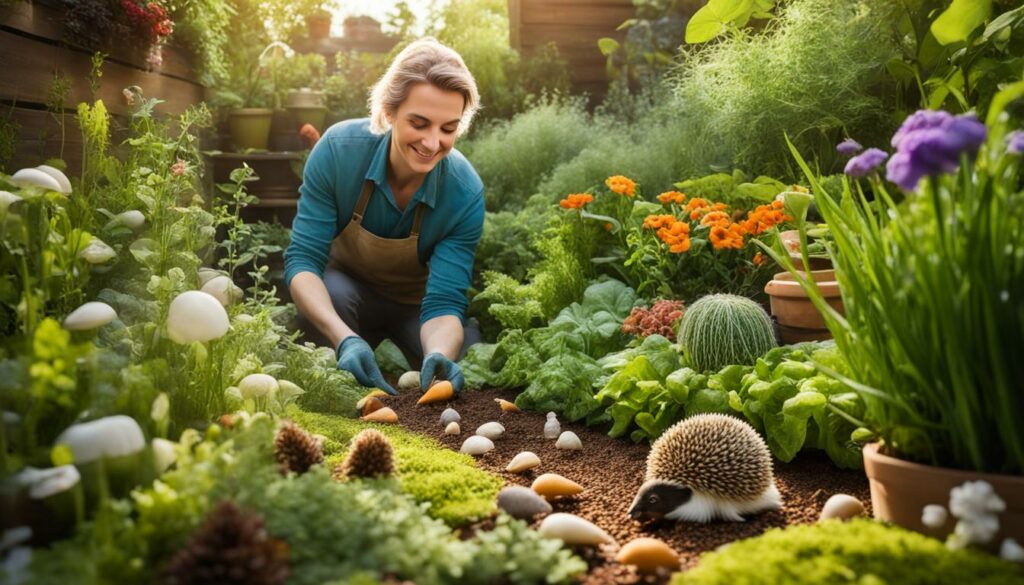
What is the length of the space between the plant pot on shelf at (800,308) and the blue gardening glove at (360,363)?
65.9 inches

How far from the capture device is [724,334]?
3.04m

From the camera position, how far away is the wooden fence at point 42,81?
2943 millimetres

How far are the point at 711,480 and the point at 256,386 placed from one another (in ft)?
4.50

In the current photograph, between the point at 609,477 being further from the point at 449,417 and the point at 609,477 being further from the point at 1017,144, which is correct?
the point at 1017,144

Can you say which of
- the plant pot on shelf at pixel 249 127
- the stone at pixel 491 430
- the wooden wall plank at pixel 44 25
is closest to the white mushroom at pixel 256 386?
the stone at pixel 491 430

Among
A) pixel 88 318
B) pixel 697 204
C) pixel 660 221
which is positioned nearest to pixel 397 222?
pixel 660 221

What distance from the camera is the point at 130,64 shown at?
401 centimetres

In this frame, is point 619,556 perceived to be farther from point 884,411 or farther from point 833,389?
point 833,389

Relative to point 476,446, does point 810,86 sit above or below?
above

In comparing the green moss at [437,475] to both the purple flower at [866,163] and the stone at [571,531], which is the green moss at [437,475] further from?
the purple flower at [866,163]

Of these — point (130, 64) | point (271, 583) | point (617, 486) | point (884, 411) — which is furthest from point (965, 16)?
point (130, 64)

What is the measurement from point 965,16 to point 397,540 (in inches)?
84.8

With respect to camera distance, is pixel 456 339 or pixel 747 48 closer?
pixel 456 339

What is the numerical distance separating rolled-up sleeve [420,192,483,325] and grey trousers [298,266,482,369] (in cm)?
28
